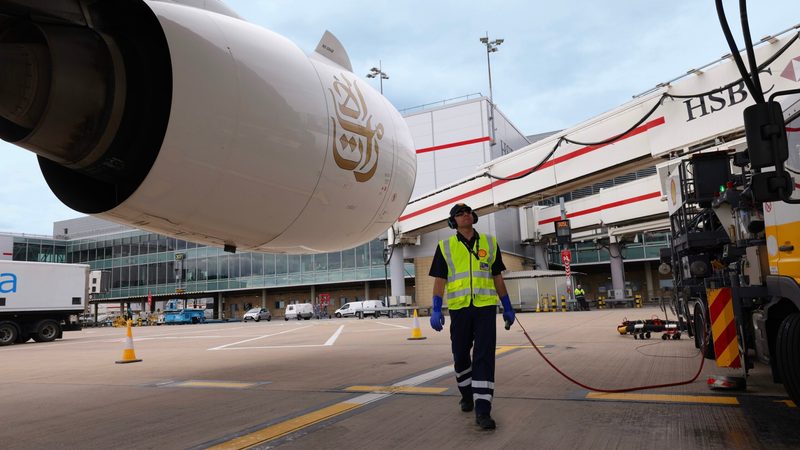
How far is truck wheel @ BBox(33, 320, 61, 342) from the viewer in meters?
21.6

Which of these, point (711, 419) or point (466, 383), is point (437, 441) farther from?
point (711, 419)

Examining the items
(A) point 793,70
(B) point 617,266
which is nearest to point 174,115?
(A) point 793,70

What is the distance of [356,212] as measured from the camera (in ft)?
17.9

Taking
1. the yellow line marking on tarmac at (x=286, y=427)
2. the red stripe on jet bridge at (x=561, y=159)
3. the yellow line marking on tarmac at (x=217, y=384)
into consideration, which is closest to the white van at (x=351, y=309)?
the red stripe on jet bridge at (x=561, y=159)

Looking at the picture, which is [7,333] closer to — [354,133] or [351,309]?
[354,133]

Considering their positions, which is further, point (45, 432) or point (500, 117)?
point (500, 117)

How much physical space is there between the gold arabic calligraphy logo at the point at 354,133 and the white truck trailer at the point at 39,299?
21.7 meters

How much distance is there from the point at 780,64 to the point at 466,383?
7.95 m

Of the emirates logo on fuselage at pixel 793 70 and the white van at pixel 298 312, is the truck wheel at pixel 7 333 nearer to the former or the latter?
the white van at pixel 298 312

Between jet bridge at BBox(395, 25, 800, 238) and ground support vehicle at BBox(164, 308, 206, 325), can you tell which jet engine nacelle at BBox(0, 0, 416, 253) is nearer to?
jet bridge at BBox(395, 25, 800, 238)

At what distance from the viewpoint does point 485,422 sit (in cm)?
409

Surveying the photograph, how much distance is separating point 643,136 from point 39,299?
2333 centimetres

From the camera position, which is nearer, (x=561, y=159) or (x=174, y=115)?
(x=174, y=115)

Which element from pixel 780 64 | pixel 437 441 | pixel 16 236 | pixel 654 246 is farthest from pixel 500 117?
pixel 16 236
